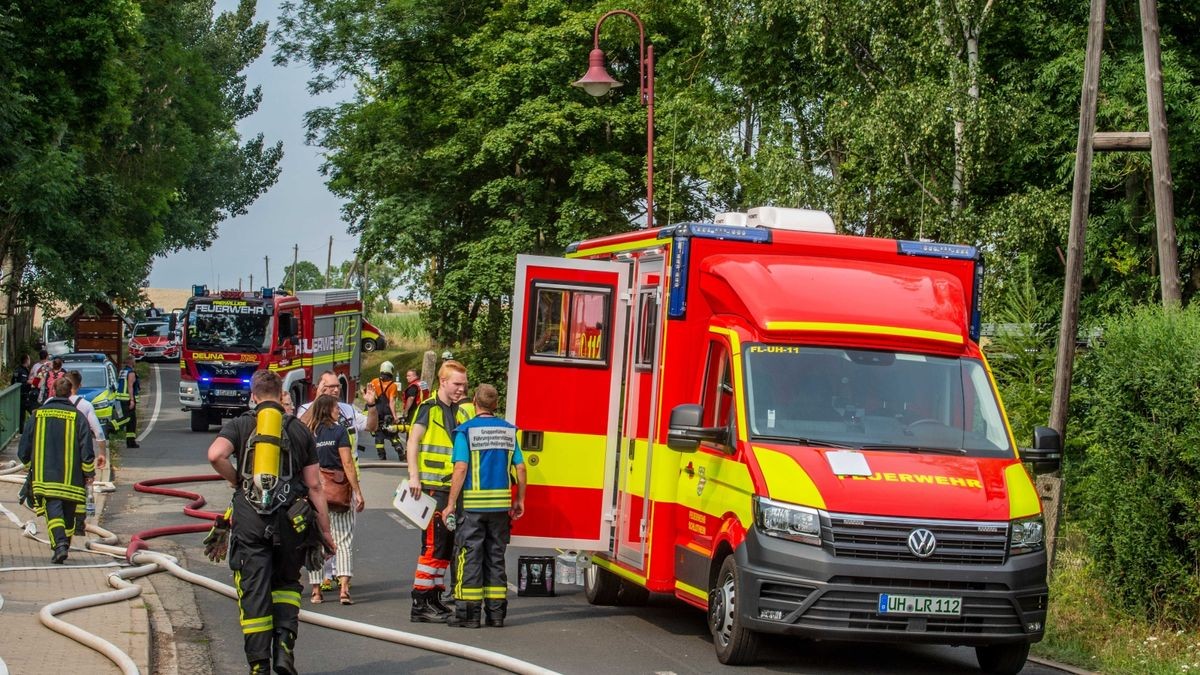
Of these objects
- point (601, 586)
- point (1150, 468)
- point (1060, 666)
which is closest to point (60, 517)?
point (601, 586)

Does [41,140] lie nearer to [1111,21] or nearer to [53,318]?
[53,318]

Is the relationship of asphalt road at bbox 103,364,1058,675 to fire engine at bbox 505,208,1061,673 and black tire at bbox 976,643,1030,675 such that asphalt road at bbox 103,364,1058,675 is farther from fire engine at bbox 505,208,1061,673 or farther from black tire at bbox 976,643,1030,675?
fire engine at bbox 505,208,1061,673

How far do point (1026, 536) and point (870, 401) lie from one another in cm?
136

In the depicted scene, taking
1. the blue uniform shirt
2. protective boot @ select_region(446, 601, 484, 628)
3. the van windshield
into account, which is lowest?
protective boot @ select_region(446, 601, 484, 628)

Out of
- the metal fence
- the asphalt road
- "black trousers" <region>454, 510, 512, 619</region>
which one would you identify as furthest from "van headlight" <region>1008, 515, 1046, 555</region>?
the metal fence

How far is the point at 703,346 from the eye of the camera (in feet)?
36.2

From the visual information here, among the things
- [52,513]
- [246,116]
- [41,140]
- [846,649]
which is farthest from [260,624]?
[246,116]

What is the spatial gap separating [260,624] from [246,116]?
3571 inches

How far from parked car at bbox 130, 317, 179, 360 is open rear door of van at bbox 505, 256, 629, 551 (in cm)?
5851

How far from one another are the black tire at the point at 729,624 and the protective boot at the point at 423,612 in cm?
252

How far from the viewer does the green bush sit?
11.3m

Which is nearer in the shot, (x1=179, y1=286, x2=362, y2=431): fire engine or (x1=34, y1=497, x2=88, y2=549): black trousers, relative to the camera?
(x1=34, y1=497, x2=88, y2=549): black trousers

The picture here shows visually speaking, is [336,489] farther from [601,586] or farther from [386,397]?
[386,397]

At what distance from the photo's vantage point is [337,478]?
12688mm
